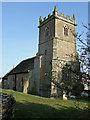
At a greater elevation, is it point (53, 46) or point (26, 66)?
point (53, 46)

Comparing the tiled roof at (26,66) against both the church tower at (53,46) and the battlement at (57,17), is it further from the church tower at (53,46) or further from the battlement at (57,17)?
the battlement at (57,17)

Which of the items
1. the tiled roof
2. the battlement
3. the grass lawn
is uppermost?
the battlement

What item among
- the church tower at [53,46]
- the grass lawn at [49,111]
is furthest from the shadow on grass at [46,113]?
the church tower at [53,46]

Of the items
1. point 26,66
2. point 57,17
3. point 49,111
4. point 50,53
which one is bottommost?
point 49,111

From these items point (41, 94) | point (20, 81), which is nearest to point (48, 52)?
point (41, 94)

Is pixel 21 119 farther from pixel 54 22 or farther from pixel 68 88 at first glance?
pixel 54 22

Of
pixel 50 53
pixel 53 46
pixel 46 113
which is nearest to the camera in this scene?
pixel 46 113

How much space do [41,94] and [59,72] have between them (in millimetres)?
4778

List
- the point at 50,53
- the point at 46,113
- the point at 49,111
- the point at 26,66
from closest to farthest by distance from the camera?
the point at 46,113
the point at 49,111
the point at 50,53
the point at 26,66

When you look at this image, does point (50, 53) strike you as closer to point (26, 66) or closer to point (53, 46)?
point (53, 46)

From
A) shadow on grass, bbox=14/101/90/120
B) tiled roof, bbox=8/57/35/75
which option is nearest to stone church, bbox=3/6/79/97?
tiled roof, bbox=8/57/35/75

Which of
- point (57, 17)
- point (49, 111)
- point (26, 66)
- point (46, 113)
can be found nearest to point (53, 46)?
point (57, 17)

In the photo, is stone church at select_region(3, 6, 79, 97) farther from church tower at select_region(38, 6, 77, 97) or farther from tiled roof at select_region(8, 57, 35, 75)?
tiled roof at select_region(8, 57, 35, 75)

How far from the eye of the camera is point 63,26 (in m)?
19.6
